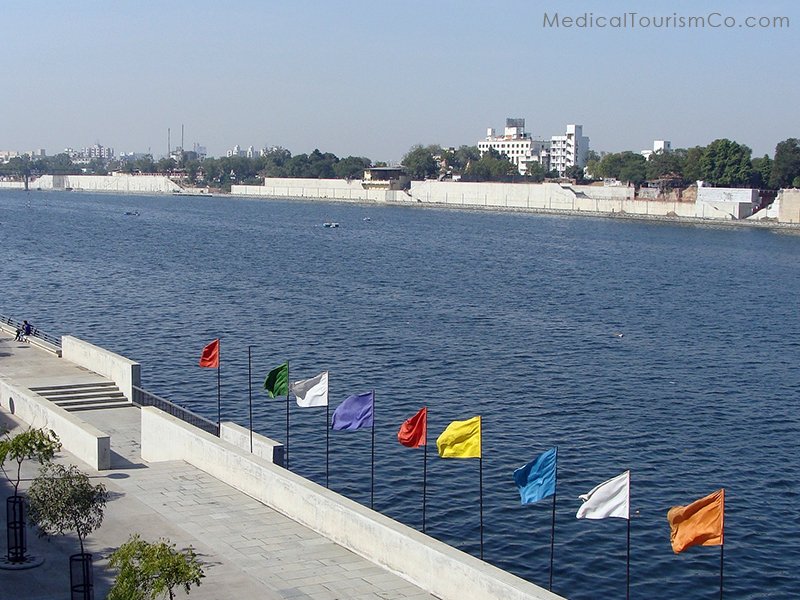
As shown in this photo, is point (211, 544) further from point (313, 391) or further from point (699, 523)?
point (699, 523)

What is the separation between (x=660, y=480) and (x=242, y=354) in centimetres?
2127

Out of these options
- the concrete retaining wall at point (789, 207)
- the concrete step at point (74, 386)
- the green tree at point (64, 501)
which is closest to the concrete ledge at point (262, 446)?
the green tree at point (64, 501)


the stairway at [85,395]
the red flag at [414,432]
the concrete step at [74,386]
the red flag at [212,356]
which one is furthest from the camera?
the concrete step at [74,386]

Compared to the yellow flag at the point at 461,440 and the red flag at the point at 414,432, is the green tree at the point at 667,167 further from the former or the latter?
the yellow flag at the point at 461,440

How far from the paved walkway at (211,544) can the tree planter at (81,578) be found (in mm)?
318

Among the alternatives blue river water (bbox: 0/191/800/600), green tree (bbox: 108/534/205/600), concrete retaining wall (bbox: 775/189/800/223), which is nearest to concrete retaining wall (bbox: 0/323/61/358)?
blue river water (bbox: 0/191/800/600)

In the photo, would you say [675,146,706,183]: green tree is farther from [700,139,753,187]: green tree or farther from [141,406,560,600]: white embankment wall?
[141,406,560,600]: white embankment wall

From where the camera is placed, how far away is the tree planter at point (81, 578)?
15.0 m

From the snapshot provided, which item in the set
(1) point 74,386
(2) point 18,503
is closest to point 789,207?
(1) point 74,386

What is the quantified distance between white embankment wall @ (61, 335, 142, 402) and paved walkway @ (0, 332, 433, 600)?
5.73 m

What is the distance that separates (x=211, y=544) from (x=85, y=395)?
12730 millimetres

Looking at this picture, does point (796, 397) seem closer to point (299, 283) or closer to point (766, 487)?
point (766, 487)

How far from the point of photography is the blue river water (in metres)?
24.8

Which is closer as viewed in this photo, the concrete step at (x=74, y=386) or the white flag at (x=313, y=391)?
the white flag at (x=313, y=391)
